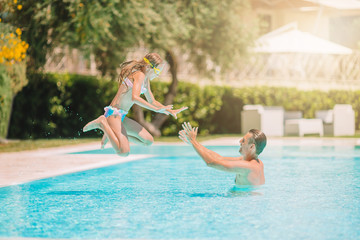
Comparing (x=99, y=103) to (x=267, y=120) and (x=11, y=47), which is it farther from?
(x=11, y=47)

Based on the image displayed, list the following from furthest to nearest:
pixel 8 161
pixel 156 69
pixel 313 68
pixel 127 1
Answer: pixel 313 68
pixel 127 1
pixel 8 161
pixel 156 69

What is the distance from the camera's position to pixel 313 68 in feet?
98.6

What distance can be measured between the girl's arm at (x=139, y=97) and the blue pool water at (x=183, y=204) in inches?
46.2

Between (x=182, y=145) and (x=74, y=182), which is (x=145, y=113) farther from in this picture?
(x=74, y=182)

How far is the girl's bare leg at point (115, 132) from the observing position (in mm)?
7238

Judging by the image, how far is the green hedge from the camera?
18.1 metres

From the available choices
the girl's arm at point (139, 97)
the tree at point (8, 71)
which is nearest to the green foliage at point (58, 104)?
the tree at point (8, 71)

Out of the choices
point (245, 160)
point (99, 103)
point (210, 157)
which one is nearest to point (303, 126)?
point (99, 103)

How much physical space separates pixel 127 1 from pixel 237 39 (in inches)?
196

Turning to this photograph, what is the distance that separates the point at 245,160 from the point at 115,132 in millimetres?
1813

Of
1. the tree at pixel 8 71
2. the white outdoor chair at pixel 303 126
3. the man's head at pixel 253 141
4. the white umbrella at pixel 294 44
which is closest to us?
the man's head at pixel 253 141

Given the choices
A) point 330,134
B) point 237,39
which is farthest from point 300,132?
point 237,39

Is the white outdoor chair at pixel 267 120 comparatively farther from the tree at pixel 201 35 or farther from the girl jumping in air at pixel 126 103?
the girl jumping in air at pixel 126 103

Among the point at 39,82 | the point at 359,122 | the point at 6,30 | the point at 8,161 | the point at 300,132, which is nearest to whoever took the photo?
the point at 8,161
